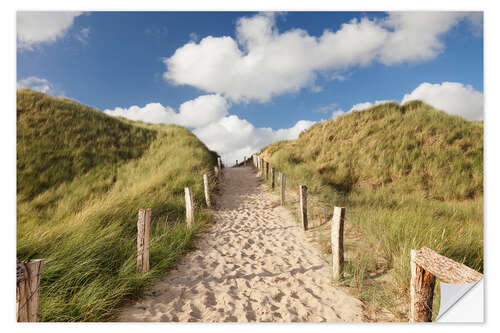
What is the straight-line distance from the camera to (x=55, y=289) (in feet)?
8.50

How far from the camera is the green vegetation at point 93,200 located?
2.75m

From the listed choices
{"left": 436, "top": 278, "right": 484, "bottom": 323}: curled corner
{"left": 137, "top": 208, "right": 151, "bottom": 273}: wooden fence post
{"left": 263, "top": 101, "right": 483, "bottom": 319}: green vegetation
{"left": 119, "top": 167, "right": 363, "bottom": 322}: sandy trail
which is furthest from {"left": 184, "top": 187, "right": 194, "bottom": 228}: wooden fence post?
{"left": 436, "top": 278, "right": 484, "bottom": 323}: curled corner

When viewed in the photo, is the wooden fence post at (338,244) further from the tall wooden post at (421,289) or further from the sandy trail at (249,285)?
the tall wooden post at (421,289)

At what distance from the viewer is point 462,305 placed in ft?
7.40

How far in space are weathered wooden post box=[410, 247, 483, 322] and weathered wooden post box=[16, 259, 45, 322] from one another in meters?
2.89

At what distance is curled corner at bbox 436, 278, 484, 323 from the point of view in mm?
2070

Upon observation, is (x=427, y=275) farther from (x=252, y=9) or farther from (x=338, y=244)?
(x=252, y=9)

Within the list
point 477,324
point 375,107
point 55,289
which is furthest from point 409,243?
point 375,107

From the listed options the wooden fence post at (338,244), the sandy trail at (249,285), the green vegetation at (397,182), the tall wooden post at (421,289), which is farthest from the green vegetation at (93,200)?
the green vegetation at (397,182)

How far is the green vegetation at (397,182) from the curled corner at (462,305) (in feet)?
1.59

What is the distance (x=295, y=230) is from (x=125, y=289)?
4.25 meters

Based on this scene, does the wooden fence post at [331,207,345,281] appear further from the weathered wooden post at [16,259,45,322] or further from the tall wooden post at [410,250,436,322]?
the weathered wooden post at [16,259,45,322]

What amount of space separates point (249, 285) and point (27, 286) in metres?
2.60
